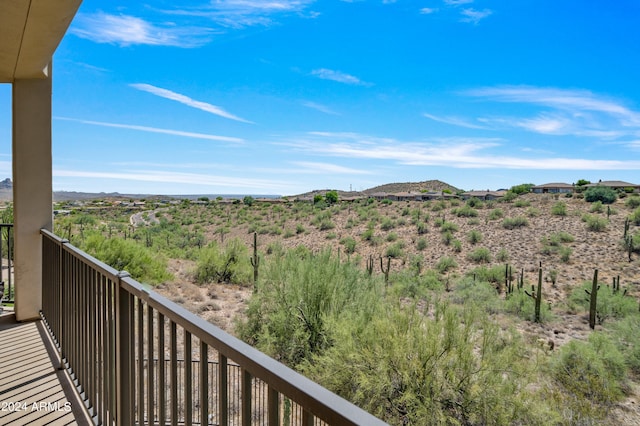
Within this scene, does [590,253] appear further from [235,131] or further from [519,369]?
[235,131]

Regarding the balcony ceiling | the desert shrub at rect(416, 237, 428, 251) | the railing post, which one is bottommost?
the desert shrub at rect(416, 237, 428, 251)

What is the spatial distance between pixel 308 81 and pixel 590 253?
1726cm

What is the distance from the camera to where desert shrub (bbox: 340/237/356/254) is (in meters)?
22.4

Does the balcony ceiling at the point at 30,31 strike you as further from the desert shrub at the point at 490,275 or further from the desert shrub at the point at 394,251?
the desert shrub at the point at 394,251

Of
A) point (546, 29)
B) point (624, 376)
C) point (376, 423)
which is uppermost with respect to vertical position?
point (546, 29)

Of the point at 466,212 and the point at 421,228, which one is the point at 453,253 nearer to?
the point at 421,228

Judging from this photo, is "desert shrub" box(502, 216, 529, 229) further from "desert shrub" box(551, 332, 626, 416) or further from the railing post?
the railing post

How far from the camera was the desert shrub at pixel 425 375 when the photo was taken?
16.9ft

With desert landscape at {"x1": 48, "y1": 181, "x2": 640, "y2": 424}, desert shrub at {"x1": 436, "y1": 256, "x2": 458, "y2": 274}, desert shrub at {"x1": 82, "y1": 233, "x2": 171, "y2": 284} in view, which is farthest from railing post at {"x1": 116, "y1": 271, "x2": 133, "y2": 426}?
desert shrub at {"x1": 436, "y1": 256, "x2": 458, "y2": 274}

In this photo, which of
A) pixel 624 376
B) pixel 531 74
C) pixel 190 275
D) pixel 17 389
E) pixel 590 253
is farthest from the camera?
pixel 531 74

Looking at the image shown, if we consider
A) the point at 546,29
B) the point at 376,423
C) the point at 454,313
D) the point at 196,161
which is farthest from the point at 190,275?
the point at 196,161

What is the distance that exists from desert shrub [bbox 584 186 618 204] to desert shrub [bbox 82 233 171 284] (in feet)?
93.2

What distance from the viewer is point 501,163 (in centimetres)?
5275

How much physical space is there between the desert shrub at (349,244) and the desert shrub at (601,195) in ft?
58.1
